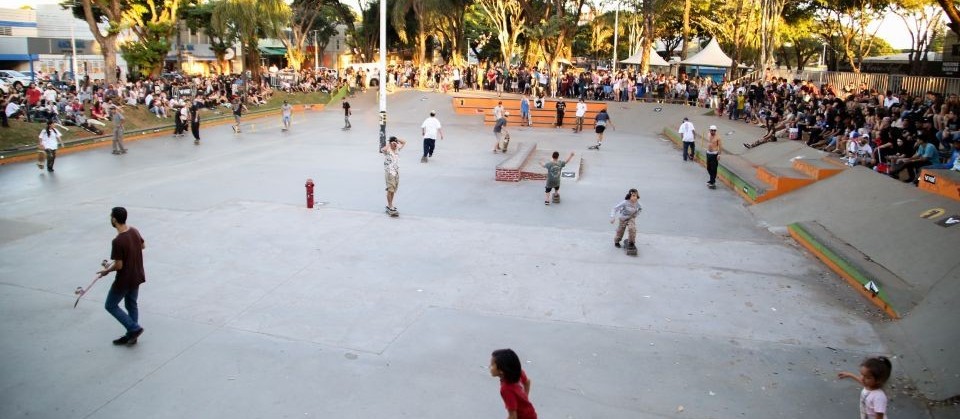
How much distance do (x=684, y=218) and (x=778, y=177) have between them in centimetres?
298

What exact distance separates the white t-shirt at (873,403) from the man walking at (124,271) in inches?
259

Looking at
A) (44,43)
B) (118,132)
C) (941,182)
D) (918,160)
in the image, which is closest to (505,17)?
(118,132)

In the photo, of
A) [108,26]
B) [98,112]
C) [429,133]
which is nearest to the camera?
[429,133]

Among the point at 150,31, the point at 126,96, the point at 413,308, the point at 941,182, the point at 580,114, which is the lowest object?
the point at 413,308

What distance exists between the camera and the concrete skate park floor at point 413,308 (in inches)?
239

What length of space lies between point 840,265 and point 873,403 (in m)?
5.53

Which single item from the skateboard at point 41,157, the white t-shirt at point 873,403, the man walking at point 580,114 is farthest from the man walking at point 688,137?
the skateboard at point 41,157

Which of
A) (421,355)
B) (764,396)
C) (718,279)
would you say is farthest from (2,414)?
(718,279)

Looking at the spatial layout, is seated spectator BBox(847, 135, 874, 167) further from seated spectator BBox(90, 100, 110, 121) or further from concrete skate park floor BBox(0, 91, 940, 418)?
seated spectator BBox(90, 100, 110, 121)

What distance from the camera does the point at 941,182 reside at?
11438 millimetres

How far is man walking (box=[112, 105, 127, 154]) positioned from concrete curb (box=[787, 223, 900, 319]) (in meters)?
18.4

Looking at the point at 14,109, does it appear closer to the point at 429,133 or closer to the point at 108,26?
the point at 108,26

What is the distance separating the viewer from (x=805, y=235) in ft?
36.8

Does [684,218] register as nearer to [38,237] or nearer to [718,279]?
[718,279]
